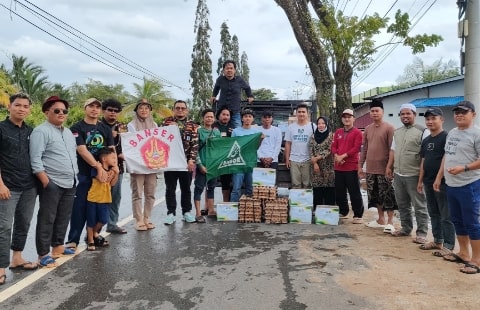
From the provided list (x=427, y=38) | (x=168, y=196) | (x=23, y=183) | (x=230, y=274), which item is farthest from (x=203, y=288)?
(x=427, y=38)

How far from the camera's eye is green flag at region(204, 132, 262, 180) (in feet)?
23.3

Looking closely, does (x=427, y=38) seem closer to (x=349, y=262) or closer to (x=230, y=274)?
(x=349, y=262)

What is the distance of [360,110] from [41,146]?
122 ft

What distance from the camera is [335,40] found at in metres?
8.88

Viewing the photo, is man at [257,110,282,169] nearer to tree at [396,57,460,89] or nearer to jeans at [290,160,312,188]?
jeans at [290,160,312,188]

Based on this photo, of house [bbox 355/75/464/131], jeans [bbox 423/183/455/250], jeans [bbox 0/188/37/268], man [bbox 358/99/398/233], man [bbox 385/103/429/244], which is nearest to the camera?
jeans [bbox 0/188/37/268]

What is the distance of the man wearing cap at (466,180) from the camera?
174 inches

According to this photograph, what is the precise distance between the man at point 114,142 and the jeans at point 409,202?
4209 mm

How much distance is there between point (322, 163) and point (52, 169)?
4400 millimetres

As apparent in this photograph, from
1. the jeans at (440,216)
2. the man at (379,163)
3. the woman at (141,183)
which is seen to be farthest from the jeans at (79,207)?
the jeans at (440,216)

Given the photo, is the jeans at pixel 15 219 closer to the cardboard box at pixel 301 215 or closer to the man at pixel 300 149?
the cardboard box at pixel 301 215

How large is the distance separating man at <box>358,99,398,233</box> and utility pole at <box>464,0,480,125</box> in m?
1.29

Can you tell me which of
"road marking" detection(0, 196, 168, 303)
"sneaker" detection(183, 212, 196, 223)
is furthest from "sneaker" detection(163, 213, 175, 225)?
"road marking" detection(0, 196, 168, 303)

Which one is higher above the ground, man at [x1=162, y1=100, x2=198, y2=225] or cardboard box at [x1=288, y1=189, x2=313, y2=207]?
man at [x1=162, y1=100, x2=198, y2=225]
